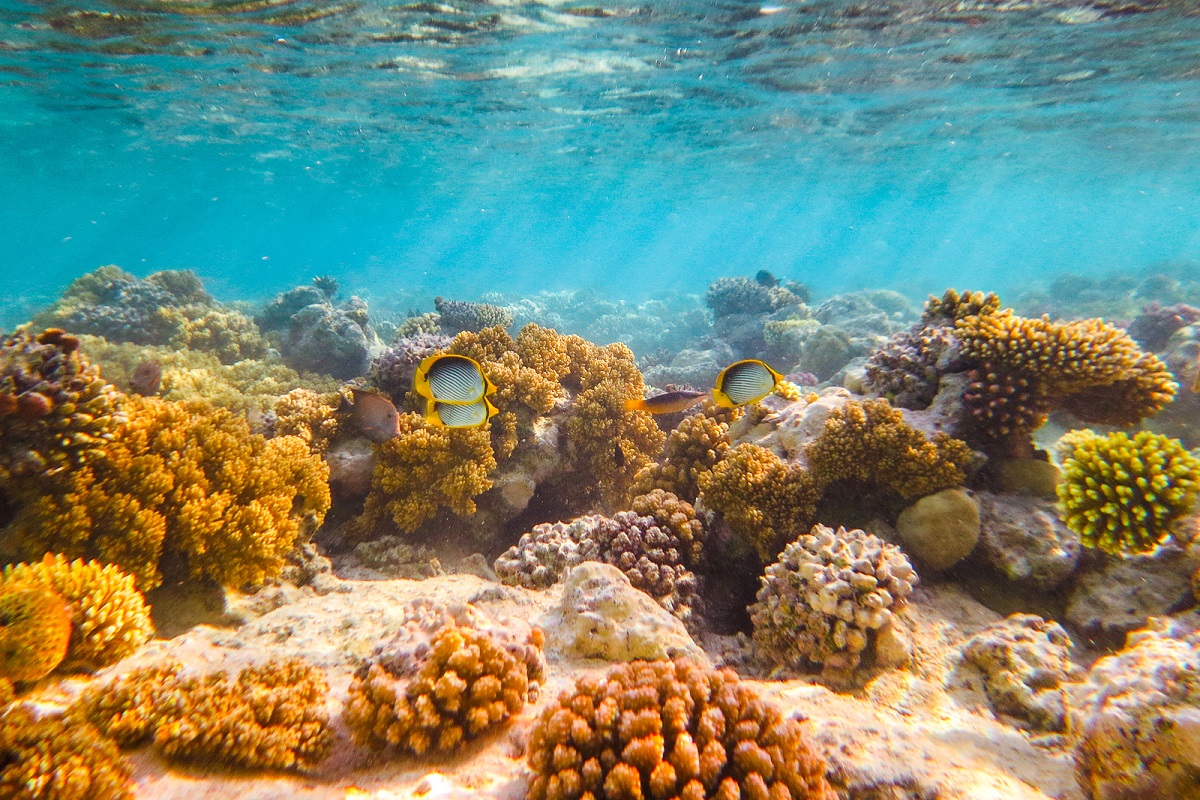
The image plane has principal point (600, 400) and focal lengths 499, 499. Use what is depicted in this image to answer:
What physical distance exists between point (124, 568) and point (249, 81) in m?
25.1

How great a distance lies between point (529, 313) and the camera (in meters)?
26.8

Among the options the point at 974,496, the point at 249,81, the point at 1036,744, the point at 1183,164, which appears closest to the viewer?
the point at 1036,744

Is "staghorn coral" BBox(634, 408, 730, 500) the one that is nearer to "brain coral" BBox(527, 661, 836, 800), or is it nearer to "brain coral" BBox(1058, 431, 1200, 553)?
"brain coral" BBox(1058, 431, 1200, 553)

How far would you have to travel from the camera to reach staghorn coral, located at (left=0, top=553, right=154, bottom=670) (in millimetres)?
2816

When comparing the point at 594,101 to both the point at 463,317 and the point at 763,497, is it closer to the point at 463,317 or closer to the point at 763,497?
the point at 463,317

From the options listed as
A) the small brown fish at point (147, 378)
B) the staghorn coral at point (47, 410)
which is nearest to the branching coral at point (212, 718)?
the staghorn coral at point (47, 410)

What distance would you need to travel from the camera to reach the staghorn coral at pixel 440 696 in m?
2.57

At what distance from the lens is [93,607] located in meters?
2.92

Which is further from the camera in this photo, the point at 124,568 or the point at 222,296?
the point at 222,296

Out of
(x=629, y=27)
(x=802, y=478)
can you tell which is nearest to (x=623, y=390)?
(x=802, y=478)

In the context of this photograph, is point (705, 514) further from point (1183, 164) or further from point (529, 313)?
point (1183, 164)

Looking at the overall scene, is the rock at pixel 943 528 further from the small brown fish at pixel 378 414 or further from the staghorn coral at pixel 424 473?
the small brown fish at pixel 378 414

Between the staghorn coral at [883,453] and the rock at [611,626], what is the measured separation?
232cm

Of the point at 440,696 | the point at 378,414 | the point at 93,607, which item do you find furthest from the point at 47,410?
the point at 440,696
